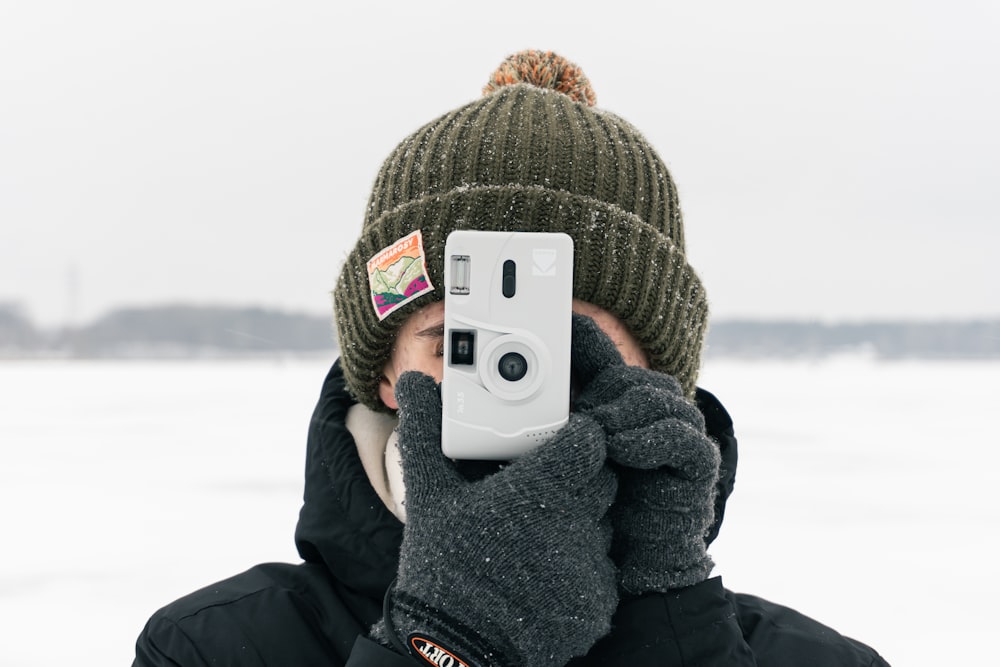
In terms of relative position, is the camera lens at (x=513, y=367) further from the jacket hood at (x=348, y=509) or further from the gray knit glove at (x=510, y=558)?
the jacket hood at (x=348, y=509)

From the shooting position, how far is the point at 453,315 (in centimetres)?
103

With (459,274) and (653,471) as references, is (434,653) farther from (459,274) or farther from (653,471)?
(459,274)

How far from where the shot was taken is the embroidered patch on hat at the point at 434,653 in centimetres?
89

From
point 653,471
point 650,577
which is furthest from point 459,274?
point 650,577

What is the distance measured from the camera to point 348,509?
1.23 meters

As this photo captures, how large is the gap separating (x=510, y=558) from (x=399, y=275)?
0.48 meters

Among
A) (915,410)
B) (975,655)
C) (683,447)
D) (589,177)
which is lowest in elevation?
A: (915,410)

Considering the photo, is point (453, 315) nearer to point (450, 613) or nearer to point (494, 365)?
point (494, 365)

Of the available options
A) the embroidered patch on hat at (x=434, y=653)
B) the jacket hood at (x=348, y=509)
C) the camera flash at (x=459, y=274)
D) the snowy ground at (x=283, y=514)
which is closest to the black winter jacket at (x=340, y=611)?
the jacket hood at (x=348, y=509)

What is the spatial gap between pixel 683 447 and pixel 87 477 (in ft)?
18.0

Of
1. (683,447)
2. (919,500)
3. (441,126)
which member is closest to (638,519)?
(683,447)

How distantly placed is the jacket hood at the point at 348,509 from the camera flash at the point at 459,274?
38 centimetres

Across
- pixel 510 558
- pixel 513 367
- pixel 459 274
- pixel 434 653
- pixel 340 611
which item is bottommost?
pixel 340 611

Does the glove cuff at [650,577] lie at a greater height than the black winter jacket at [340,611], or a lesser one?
greater
